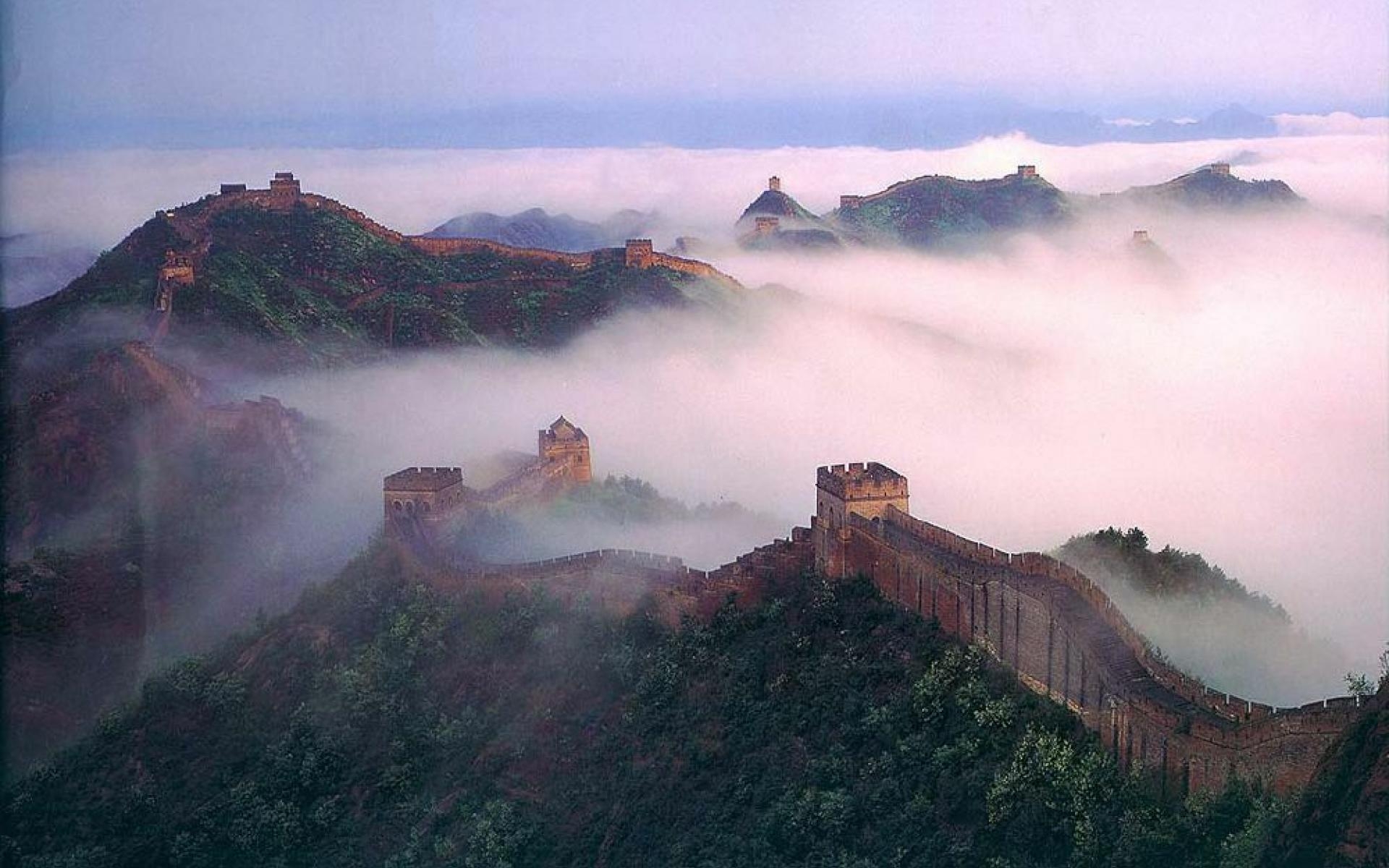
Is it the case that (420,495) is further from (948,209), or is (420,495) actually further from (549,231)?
(948,209)

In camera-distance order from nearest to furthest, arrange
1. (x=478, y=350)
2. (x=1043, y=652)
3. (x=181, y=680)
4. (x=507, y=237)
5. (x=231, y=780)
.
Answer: (x=1043, y=652) → (x=231, y=780) → (x=181, y=680) → (x=478, y=350) → (x=507, y=237)

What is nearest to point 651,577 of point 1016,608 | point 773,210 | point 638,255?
point 1016,608

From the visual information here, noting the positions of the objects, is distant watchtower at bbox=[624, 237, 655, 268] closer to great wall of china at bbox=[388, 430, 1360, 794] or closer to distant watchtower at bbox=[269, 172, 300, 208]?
distant watchtower at bbox=[269, 172, 300, 208]

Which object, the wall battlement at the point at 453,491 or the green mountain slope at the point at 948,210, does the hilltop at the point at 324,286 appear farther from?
the green mountain slope at the point at 948,210

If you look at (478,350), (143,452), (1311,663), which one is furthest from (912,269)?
(1311,663)

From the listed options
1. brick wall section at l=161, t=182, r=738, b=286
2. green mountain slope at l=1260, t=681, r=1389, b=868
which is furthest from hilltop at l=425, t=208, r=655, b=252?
green mountain slope at l=1260, t=681, r=1389, b=868

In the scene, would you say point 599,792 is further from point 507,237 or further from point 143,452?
point 507,237

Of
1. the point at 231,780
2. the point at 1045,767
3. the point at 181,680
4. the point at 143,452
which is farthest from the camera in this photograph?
the point at 143,452
